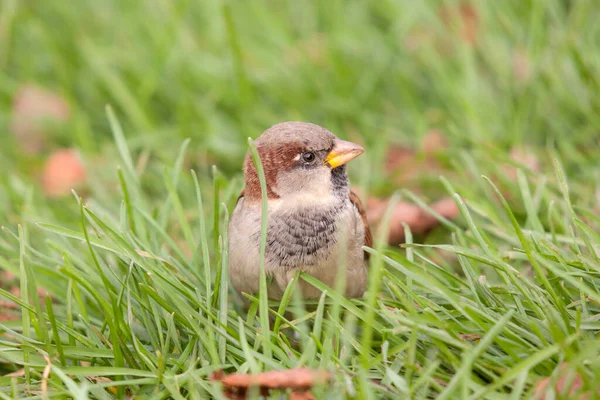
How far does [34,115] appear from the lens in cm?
408

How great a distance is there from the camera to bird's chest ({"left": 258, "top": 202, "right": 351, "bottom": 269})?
223cm

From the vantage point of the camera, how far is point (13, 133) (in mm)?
4137

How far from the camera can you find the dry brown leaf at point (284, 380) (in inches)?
70.7

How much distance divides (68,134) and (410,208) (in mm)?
2068

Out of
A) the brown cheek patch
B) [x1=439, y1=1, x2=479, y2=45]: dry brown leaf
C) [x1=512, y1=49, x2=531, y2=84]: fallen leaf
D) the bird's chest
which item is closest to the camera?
the bird's chest

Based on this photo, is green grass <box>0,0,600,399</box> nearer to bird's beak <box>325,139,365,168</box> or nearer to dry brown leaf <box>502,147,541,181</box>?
dry brown leaf <box>502,147,541,181</box>

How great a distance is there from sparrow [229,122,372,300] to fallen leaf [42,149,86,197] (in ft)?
5.18

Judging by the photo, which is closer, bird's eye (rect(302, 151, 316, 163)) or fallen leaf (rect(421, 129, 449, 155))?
bird's eye (rect(302, 151, 316, 163))

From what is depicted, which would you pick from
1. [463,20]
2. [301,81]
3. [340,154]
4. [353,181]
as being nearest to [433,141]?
[353,181]

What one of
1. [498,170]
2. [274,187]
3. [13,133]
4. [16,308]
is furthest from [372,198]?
[13,133]

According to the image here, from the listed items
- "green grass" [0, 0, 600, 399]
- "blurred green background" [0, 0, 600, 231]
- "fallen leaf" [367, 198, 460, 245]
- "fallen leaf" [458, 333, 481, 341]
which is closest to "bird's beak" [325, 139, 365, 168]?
"green grass" [0, 0, 600, 399]

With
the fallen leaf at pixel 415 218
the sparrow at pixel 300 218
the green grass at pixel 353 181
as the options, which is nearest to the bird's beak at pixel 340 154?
the sparrow at pixel 300 218

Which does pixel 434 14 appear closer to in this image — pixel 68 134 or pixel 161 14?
pixel 161 14

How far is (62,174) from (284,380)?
2391 mm
